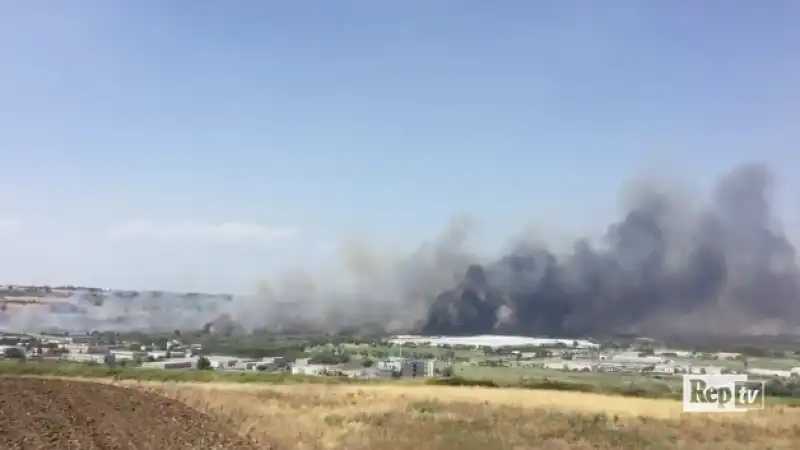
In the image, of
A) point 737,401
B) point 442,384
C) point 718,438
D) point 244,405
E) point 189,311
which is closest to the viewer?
point 718,438

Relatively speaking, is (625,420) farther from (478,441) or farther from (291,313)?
(291,313)

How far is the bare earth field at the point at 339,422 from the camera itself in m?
Result: 23.9

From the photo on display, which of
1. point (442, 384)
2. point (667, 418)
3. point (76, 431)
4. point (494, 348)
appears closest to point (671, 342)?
point (494, 348)

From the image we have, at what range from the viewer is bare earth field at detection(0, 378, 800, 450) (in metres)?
23.9

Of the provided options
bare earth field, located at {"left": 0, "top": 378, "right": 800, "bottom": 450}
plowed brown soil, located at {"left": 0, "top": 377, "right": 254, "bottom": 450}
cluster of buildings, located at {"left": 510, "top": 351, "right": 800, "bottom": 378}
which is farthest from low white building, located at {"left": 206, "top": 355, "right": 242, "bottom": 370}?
plowed brown soil, located at {"left": 0, "top": 377, "right": 254, "bottom": 450}

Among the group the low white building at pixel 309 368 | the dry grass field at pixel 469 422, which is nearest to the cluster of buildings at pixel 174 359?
the low white building at pixel 309 368

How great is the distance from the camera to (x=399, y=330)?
10956 centimetres

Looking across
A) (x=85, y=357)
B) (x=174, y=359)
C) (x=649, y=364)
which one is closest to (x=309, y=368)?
(x=174, y=359)

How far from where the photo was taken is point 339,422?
30.0 metres

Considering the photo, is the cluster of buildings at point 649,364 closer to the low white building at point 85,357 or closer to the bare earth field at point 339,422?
the bare earth field at point 339,422

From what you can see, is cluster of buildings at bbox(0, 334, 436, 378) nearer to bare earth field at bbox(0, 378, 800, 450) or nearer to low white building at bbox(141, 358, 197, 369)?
low white building at bbox(141, 358, 197, 369)

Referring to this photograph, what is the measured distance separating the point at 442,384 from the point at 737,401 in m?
17.8

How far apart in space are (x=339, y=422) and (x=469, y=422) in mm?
5141

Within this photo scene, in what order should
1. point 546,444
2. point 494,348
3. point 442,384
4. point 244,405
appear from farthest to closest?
point 494,348
point 442,384
point 244,405
point 546,444
